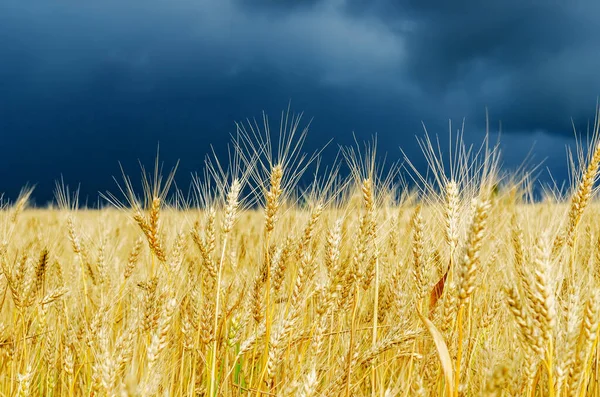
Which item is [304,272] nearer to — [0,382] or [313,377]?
[313,377]

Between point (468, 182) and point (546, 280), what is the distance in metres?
1.12

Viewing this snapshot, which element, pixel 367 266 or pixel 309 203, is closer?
pixel 367 266

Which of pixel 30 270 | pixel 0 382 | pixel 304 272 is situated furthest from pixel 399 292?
pixel 0 382

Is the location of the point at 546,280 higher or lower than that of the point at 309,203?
lower

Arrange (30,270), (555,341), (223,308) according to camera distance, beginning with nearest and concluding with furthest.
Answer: (555,341), (223,308), (30,270)

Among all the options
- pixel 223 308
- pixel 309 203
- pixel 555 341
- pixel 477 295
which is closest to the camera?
pixel 555 341

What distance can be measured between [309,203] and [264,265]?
24.5 inches

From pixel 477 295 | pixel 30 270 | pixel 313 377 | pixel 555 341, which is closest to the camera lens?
pixel 313 377

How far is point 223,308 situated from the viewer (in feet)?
7.65

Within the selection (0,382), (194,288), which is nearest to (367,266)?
(194,288)

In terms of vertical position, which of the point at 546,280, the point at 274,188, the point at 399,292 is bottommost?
the point at 546,280

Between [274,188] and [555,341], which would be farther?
[274,188]

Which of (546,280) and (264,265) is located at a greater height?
(264,265)

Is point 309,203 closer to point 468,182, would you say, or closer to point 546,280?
point 468,182
